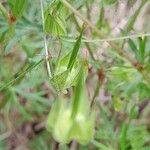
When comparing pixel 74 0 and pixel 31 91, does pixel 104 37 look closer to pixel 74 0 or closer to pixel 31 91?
pixel 74 0

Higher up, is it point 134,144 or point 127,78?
point 127,78

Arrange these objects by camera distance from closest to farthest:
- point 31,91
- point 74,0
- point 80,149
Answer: point 74,0, point 80,149, point 31,91

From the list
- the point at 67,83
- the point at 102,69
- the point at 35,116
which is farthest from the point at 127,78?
the point at 35,116

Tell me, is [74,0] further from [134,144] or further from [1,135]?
[1,135]

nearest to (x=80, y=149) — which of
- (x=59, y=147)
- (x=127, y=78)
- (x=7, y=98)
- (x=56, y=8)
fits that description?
(x=59, y=147)

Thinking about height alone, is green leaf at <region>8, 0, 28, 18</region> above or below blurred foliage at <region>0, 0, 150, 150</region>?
above

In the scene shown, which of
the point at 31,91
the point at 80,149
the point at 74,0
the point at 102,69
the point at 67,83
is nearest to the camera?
the point at 67,83

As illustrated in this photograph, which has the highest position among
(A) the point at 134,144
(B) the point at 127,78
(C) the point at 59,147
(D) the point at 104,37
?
(D) the point at 104,37

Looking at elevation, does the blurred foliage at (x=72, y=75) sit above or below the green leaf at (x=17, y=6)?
below

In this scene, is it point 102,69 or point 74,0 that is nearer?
point 74,0
